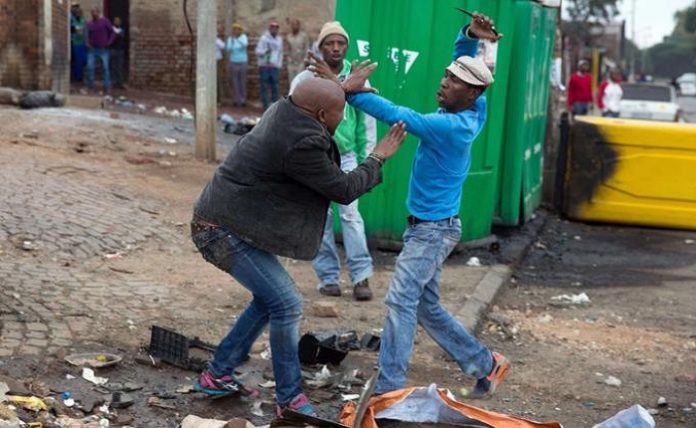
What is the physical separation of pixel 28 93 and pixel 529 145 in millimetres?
7422

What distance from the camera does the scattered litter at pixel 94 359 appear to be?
5.59 meters

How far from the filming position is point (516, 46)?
34.6 ft

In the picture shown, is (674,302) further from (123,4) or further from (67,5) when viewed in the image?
(123,4)

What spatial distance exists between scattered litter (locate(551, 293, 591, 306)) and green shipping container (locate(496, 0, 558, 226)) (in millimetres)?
2088

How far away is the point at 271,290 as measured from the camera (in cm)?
497

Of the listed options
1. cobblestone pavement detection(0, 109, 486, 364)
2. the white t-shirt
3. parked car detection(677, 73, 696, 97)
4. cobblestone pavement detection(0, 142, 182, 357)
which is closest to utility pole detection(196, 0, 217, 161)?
cobblestone pavement detection(0, 109, 486, 364)

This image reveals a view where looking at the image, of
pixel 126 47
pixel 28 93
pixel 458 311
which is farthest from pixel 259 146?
pixel 126 47

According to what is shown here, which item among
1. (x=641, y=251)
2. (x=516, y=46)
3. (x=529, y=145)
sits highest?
(x=516, y=46)

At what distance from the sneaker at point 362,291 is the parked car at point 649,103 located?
19593mm

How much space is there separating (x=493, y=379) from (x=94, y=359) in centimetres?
210

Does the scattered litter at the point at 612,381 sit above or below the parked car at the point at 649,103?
below

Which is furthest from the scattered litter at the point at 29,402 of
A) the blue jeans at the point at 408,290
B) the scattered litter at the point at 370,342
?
the scattered litter at the point at 370,342

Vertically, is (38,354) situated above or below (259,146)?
below

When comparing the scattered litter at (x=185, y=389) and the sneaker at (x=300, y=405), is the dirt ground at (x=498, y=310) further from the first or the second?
the sneaker at (x=300, y=405)
